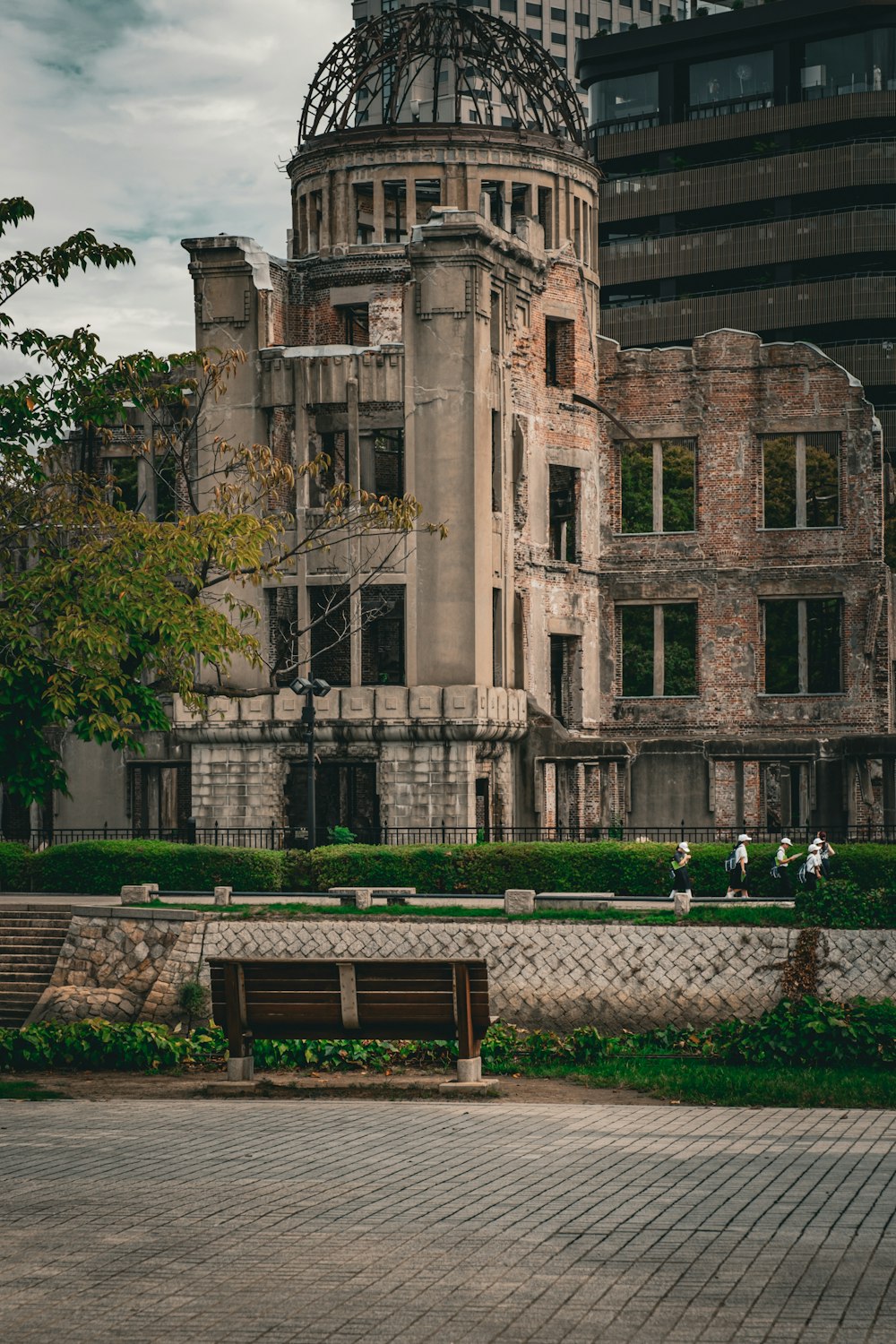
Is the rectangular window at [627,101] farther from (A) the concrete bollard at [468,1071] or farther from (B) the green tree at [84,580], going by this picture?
(A) the concrete bollard at [468,1071]

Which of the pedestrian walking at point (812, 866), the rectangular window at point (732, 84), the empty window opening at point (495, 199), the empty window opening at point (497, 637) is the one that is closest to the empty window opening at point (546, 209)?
the empty window opening at point (495, 199)

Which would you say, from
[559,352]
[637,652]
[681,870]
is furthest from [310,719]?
[637,652]

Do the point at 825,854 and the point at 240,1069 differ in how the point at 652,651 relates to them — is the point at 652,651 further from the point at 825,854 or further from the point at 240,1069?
the point at 240,1069

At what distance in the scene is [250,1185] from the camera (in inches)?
415

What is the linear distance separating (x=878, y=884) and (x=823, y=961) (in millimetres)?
4875

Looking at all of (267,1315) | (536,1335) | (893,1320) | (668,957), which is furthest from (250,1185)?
(668,957)

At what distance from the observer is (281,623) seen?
139 feet

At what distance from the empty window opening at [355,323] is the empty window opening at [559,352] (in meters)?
4.73

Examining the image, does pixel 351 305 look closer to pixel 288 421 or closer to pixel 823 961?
pixel 288 421

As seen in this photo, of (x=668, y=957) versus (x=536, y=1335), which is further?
(x=668, y=957)

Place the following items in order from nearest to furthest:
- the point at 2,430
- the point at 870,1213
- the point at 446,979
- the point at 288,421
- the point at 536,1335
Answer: the point at 536,1335, the point at 870,1213, the point at 446,979, the point at 2,430, the point at 288,421

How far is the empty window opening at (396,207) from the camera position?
49.0 m

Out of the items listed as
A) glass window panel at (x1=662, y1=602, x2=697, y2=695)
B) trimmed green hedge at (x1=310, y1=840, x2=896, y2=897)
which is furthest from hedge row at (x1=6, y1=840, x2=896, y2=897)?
glass window panel at (x1=662, y1=602, x2=697, y2=695)

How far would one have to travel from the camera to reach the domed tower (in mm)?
40062
